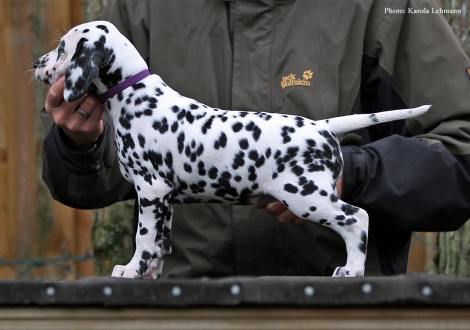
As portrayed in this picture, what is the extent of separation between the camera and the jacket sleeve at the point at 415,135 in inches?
97.4

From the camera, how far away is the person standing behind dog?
8.38ft

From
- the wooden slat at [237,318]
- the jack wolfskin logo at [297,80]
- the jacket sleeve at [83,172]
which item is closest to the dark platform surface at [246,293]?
the wooden slat at [237,318]

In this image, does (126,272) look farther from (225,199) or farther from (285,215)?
(285,215)

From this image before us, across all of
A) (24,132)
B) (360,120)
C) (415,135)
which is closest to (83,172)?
(360,120)

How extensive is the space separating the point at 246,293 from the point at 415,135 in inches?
57.5

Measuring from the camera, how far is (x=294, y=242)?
2670 millimetres

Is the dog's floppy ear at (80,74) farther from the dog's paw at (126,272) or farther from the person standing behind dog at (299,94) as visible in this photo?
the dog's paw at (126,272)

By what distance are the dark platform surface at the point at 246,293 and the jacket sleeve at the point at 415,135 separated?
32.9 inches

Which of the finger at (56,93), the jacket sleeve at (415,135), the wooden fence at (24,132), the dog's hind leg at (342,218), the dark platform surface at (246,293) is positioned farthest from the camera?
the wooden fence at (24,132)

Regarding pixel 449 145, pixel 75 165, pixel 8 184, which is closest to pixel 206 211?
pixel 75 165

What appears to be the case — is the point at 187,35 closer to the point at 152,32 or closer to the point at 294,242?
the point at 152,32

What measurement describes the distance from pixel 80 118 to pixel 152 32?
0.65m

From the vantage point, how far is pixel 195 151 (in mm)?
2160

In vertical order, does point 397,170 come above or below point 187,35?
below
